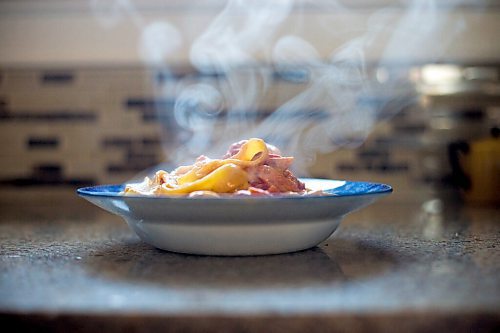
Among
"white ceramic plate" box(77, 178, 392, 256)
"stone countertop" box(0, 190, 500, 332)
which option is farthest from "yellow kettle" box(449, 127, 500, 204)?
"white ceramic plate" box(77, 178, 392, 256)

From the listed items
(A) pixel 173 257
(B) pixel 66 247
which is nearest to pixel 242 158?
(A) pixel 173 257

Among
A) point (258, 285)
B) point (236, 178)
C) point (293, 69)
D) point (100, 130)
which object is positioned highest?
point (293, 69)

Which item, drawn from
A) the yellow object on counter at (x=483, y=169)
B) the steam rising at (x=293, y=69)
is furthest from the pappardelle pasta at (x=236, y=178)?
the yellow object on counter at (x=483, y=169)

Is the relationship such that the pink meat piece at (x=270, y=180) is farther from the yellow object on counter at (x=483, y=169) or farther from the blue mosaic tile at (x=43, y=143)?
the blue mosaic tile at (x=43, y=143)

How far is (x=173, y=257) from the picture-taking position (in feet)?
2.61

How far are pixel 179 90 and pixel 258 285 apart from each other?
3.76 ft

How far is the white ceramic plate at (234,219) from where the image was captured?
0.72 m

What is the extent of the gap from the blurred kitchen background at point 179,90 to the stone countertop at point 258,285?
→ 650mm

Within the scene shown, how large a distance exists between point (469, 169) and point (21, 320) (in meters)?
1.34

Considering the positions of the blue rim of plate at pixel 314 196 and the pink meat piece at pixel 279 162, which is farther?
the pink meat piece at pixel 279 162

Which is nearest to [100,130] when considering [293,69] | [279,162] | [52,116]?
[52,116]

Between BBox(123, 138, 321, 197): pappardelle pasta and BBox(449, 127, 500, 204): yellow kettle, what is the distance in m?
0.87

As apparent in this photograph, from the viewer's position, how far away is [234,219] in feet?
2.40

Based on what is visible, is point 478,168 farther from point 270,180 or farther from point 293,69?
point 270,180
